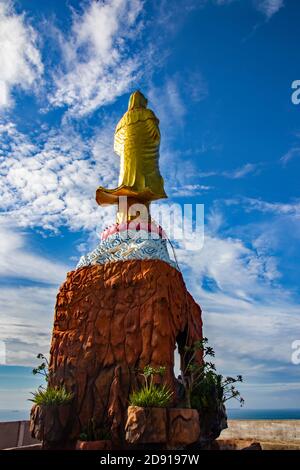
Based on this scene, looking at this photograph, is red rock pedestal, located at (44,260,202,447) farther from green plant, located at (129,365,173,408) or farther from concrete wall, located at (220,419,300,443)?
concrete wall, located at (220,419,300,443)

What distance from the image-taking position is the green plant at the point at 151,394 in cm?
717

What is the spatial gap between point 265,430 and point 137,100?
12.0 meters

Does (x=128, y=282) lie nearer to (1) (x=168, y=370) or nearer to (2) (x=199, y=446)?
(1) (x=168, y=370)

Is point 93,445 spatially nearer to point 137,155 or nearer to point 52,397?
point 52,397

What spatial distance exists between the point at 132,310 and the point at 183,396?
7.73 feet

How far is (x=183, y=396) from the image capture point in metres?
9.20

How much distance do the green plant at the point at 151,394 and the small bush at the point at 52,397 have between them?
4.76ft

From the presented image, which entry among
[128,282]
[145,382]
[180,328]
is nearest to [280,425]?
[180,328]

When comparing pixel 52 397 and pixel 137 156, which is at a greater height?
pixel 137 156

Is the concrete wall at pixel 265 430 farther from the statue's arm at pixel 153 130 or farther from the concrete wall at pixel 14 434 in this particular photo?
the statue's arm at pixel 153 130

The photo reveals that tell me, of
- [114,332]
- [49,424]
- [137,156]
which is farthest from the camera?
[137,156]

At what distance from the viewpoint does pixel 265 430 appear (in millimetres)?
12695

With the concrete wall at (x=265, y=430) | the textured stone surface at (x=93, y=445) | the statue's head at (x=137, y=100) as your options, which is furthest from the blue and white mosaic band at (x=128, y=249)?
the concrete wall at (x=265, y=430)

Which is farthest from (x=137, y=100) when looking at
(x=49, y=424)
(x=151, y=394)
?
(x=49, y=424)
